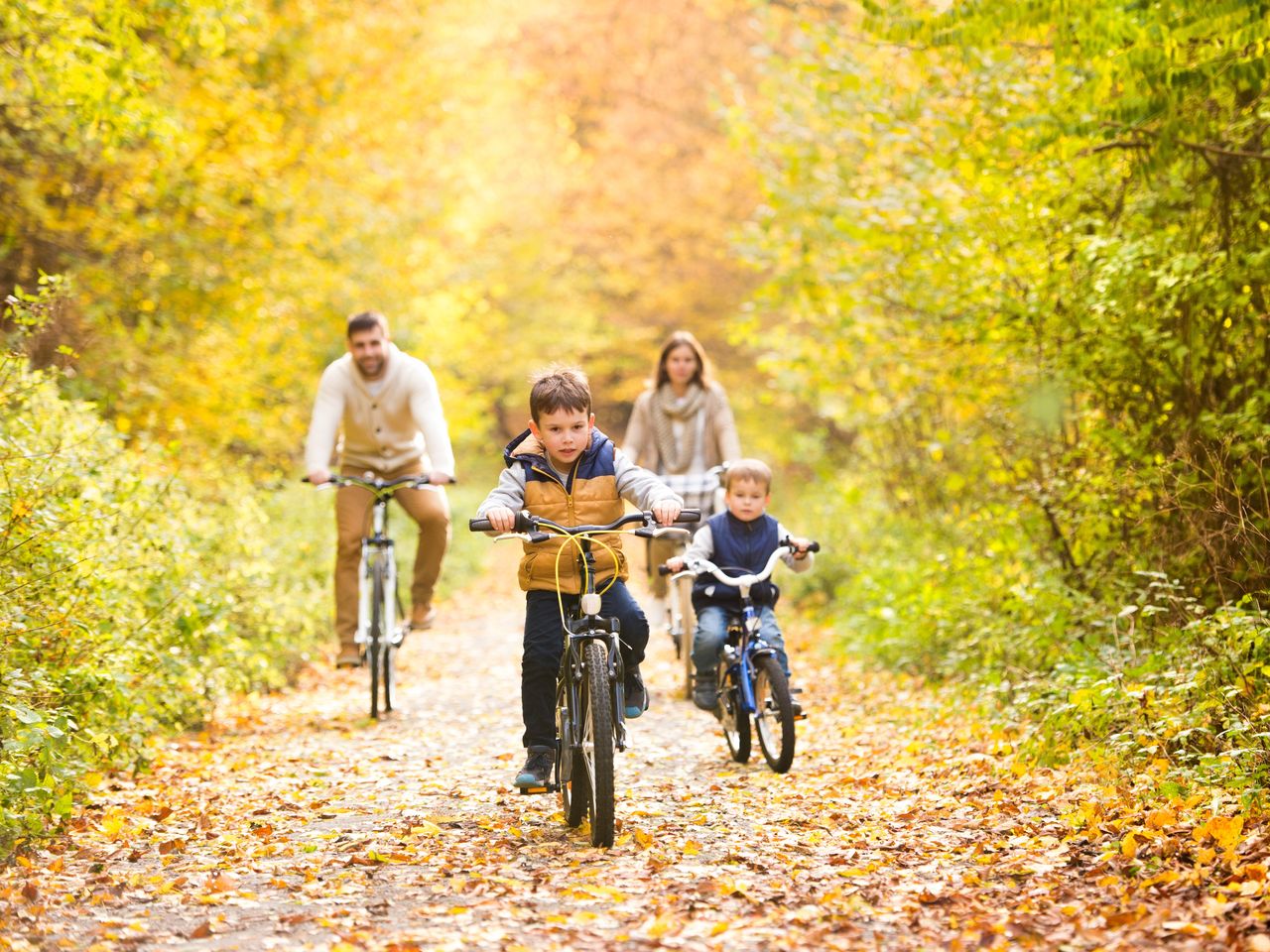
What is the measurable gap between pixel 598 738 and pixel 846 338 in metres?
7.71

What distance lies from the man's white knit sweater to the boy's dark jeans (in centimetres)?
300

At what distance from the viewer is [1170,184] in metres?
8.06

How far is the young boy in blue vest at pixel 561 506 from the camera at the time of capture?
5652mm

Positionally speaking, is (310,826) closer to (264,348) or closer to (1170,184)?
(1170,184)

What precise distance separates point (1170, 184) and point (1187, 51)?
36.7 inches

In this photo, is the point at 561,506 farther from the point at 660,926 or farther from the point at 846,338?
the point at 846,338

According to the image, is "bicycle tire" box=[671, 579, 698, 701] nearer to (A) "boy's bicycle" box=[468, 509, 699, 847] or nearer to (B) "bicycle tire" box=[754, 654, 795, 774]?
(B) "bicycle tire" box=[754, 654, 795, 774]

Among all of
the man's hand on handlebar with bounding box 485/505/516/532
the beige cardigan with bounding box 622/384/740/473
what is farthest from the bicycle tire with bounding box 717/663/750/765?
the beige cardigan with bounding box 622/384/740/473

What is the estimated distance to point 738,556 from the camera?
7305 millimetres

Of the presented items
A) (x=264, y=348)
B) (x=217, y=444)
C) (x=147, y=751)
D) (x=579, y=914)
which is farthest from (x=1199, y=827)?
(x=264, y=348)

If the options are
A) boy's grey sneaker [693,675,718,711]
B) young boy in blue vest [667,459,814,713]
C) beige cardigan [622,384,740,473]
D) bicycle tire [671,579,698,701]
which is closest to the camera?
young boy in blue vest [667,459,814,713]

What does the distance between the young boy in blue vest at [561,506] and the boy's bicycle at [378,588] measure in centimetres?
295

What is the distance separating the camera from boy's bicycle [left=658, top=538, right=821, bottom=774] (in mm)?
6839

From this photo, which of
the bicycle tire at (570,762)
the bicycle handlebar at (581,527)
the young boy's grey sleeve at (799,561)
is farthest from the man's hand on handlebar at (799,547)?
the bicycle tire at (570,762)
